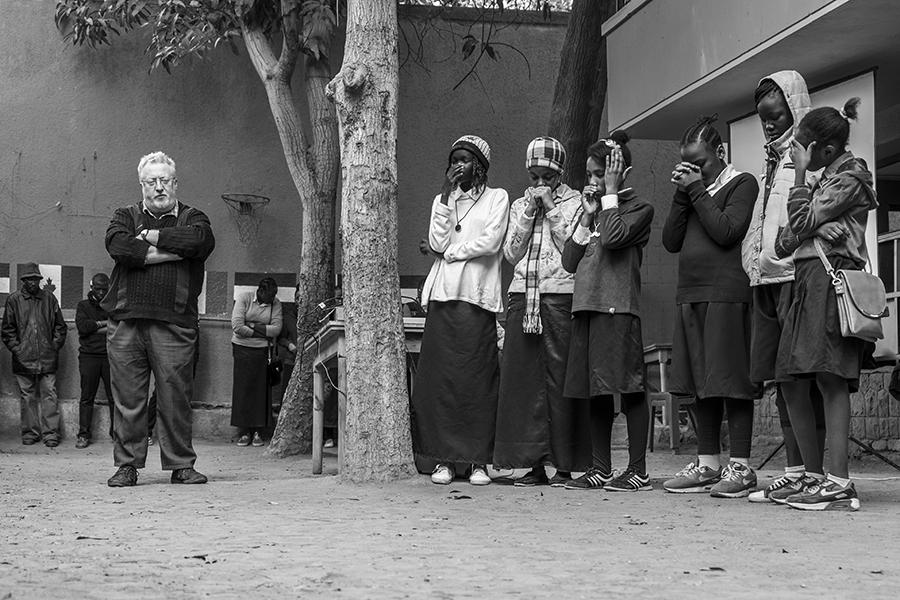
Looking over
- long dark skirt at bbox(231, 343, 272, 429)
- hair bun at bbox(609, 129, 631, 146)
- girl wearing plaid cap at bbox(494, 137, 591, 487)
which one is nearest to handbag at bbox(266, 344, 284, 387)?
long dark skirt at bbox(231, 343, 272, 429)

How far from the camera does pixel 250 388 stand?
12914 mm

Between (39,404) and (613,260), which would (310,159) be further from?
(613,260)

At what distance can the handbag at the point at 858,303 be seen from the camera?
5.16 m

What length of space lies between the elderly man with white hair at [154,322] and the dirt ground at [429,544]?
0.35 metres

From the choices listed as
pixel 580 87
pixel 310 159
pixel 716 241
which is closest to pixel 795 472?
pixel 716 241

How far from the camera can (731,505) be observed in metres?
5.57

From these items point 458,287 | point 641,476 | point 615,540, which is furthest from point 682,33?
point 615,540

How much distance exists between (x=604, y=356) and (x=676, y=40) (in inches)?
159

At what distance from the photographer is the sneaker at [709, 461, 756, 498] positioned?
19.3ft

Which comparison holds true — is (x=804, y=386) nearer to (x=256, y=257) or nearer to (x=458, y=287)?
(x=458, y=287)

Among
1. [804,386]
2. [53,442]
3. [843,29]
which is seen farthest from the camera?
[53,442]

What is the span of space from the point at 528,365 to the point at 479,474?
692 millimetres

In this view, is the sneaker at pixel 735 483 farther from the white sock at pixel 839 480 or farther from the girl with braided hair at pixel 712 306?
the white sock at pixel 839 480

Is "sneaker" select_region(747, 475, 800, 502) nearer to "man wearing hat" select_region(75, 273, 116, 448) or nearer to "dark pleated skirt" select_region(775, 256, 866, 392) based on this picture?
"dark pleated skirt" select_region(775, 256, 866, 392)
